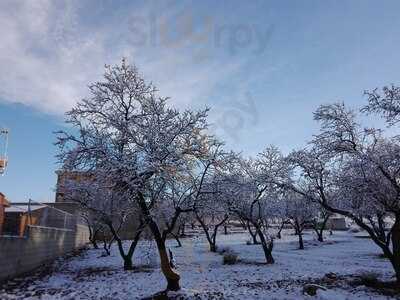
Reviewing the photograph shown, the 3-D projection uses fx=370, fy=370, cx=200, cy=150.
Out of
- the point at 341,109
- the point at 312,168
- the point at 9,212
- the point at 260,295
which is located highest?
the point at 341,109

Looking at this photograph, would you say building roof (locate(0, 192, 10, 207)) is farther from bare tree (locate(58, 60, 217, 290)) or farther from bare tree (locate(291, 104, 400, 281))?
bare tree (locate(291, 104, 400, 281))

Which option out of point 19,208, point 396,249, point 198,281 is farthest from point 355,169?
point 19,208

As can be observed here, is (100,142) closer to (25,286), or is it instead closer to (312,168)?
(25,286)

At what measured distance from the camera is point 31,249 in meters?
18.7

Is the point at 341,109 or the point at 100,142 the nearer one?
the point at 100,142

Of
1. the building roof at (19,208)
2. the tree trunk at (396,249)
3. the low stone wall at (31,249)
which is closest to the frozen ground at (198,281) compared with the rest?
the low stone wall at (31,249)

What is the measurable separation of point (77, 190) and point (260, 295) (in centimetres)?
1450

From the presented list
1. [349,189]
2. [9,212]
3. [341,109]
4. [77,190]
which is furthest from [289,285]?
[77,190]

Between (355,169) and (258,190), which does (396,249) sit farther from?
(258,190)

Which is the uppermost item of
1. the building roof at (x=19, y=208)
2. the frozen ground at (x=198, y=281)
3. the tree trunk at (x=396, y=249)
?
the building roof at (x=19, y=208)

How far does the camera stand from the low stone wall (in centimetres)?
1511

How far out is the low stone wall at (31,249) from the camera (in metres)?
15.1

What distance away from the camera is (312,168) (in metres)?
16.2

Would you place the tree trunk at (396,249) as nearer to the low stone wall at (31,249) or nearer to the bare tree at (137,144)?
the bare tree at (137,144)
